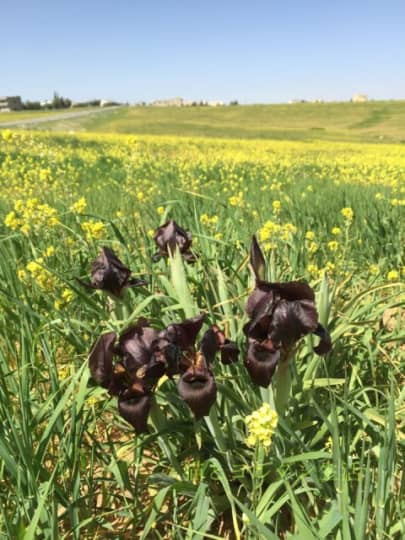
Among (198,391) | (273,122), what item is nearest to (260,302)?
(198,391)

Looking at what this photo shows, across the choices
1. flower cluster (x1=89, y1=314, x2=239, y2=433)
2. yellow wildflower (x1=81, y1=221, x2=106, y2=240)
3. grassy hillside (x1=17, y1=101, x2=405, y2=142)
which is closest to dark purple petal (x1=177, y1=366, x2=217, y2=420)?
flower cluster (x1=89, y1=314, x2=239, y2=433)

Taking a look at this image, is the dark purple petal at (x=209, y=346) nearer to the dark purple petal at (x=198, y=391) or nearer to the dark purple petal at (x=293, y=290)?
the dark purple petal at (x=198, y=391)

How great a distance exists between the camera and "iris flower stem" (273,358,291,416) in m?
1.37

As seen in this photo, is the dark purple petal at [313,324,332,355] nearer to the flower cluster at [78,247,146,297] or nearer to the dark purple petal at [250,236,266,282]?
the dark purple petal at [250,236,266,282]

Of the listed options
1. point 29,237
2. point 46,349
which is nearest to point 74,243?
point 29,237

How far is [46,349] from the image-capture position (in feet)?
5.51

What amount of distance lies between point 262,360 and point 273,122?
6139 centimetres

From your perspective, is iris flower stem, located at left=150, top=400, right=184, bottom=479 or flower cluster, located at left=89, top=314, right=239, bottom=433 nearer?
flower cluster, located at left=89, top=314, right=239, bottom=433

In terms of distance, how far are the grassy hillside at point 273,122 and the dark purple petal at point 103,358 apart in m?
40.4

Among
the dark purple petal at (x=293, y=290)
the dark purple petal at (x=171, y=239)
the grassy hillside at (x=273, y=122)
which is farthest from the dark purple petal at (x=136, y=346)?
the grassy hillside at (x=273, y=122)

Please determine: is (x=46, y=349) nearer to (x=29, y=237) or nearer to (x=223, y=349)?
(x=223, y=349)

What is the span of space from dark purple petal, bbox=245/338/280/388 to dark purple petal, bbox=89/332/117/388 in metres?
0.37

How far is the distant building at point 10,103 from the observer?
3398 inches

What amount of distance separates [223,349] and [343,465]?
481 millimetres
